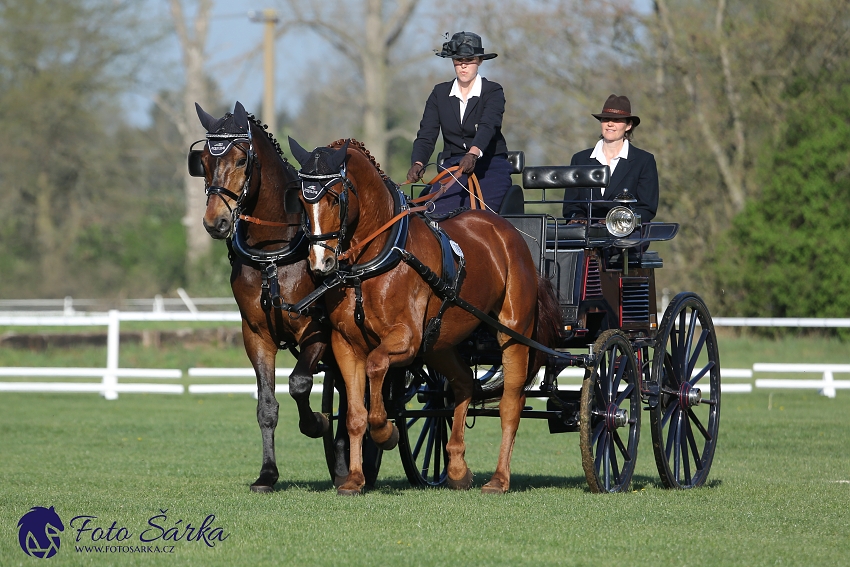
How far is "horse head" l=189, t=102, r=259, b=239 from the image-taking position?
284 inches

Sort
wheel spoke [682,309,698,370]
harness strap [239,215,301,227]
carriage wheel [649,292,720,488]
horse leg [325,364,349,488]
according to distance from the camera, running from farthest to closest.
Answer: wheel spoke [682,309,698,370], carriage wheel [649,292,720,488], horse leg [325,364,349,488], harness strap [239,215,301,227]

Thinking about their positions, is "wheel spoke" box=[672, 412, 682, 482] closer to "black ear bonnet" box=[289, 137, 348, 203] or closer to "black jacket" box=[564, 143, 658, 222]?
"black jacket" box=[564, 143, 658, 222]

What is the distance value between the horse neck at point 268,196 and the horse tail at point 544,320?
68.1 inches

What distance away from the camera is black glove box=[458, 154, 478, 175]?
8242mm

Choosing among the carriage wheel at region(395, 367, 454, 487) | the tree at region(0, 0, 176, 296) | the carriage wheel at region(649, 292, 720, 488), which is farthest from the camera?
the tree at region(0, 0, 176, 296)

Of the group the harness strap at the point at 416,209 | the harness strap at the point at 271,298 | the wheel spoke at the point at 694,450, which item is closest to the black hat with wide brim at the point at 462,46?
the harness strap at the point at 416,209

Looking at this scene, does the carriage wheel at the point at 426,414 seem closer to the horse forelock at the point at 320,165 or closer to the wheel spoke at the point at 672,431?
the wheel spoke at the point at 672,431

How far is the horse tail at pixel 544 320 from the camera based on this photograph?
8.20 meters

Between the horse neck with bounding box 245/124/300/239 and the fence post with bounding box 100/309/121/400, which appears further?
the fence post with bounding box 100/309/121/400

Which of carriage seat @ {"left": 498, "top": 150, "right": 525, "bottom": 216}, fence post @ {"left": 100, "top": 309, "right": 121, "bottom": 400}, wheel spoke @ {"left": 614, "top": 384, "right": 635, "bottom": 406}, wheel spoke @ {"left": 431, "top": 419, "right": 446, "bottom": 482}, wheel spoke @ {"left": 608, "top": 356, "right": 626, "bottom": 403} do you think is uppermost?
carriage seat @ {"left": 498, "top": 150, "right": 525, "bottom": 216}

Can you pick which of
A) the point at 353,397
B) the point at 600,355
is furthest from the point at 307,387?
the point at 600,355

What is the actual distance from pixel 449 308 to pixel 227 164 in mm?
1606

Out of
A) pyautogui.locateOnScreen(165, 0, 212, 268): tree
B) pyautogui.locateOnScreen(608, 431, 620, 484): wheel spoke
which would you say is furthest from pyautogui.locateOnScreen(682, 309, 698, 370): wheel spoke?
pyautogui.locateOnScreen(165, 0, 212, 268): tree

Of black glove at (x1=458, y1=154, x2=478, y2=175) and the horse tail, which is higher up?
black glove at (x1=458, y1=154, x2=478, y2=175)
